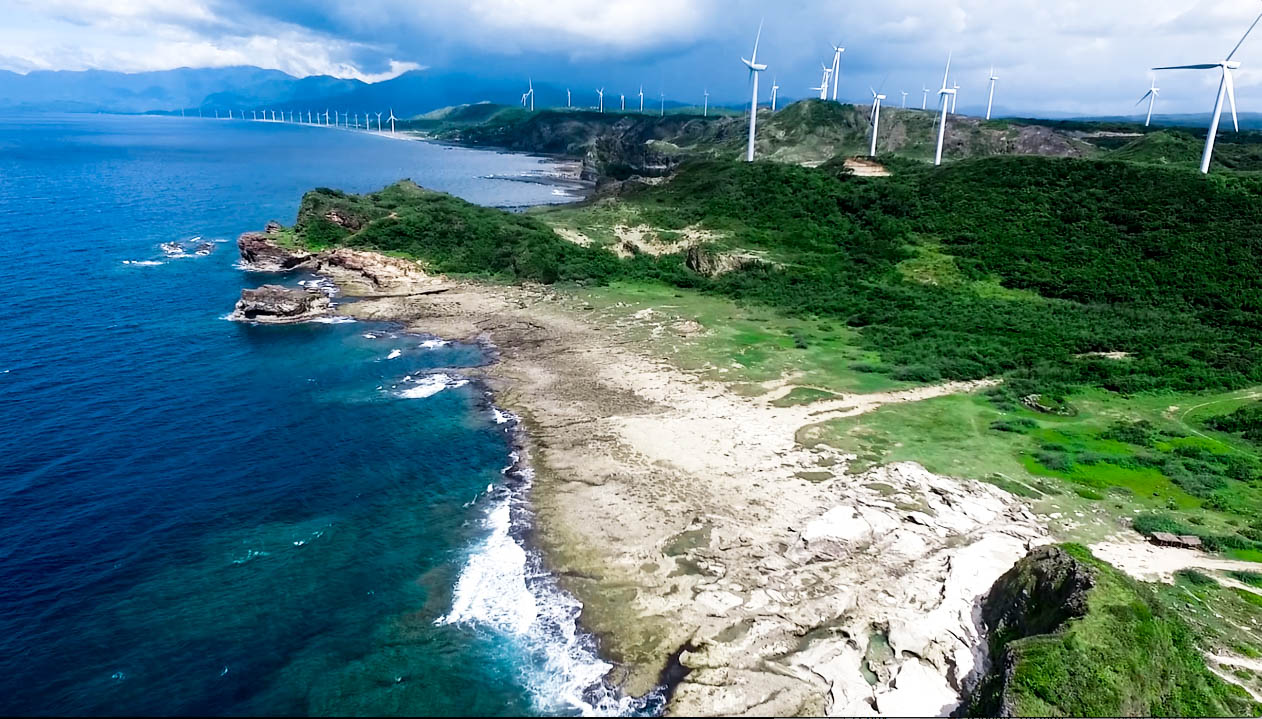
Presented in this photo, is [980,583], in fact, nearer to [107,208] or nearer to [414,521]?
[414,521]

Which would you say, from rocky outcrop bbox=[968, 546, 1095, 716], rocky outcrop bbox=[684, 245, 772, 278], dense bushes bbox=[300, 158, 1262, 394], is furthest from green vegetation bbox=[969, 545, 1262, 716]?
rocky outcrop bbox=[684, 245, 772, 278]

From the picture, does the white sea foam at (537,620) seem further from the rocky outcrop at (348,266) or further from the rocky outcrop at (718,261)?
the rocky outcrop at (718,261)

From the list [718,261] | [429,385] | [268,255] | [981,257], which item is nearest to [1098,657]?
[429,385]

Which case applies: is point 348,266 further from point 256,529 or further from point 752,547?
point 752,547

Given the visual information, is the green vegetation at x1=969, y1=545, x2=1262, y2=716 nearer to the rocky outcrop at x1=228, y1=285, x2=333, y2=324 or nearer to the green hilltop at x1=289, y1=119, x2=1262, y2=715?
the green hilltop at x1=289, y1=119, x2=1262, y2=715

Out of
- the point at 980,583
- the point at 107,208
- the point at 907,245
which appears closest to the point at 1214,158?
the point at 907,245

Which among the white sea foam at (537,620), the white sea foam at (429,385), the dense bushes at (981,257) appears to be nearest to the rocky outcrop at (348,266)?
the dense bushes at (981,257)
